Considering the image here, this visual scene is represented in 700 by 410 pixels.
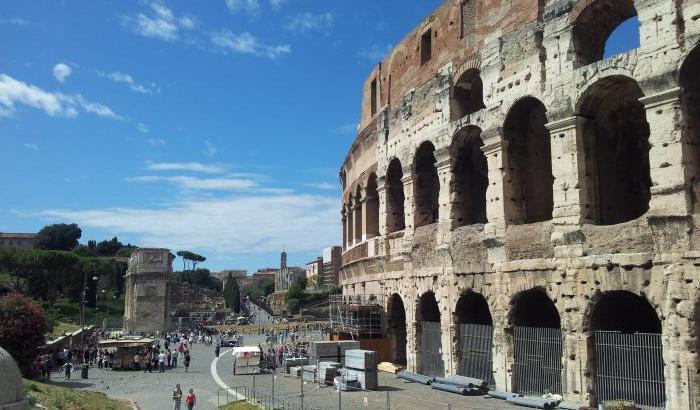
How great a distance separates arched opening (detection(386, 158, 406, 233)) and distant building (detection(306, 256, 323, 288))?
91.2 m

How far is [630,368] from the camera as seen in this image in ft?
44.4

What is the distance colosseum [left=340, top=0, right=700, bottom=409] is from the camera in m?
12.9

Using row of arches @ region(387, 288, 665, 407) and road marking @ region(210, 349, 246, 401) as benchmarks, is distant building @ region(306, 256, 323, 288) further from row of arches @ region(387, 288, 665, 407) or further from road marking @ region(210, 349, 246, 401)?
row of arches @ region(387, 288, 665, 407)

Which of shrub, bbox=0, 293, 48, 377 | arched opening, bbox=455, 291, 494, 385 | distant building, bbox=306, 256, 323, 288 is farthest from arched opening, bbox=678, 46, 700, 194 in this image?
distant building, bbox=306, 256, 323, 288

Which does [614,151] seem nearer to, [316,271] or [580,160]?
[580,160]

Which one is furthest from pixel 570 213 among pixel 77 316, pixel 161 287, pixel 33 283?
pixel 33 283

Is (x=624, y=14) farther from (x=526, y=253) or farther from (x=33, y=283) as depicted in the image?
(x=33, y=283)

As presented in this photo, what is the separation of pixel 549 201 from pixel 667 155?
5013mm

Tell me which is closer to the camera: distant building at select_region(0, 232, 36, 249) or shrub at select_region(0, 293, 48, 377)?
shrub at select_region(0, 293, 48, 377)

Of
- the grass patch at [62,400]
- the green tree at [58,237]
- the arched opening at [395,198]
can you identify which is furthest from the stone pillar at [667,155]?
the green tree at [58,237]

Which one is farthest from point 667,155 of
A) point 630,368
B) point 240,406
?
point 240,406

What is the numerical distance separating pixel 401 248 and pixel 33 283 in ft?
183

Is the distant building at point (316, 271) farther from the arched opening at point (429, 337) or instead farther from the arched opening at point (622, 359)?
the arched opening at point (622, 359)

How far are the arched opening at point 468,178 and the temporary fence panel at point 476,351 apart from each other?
3.50 m
